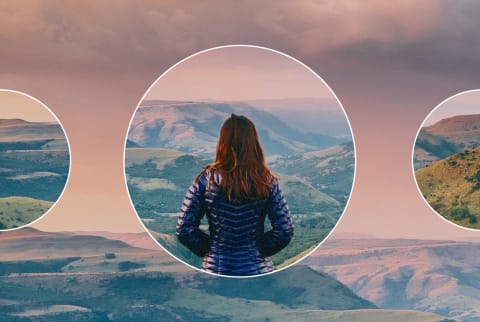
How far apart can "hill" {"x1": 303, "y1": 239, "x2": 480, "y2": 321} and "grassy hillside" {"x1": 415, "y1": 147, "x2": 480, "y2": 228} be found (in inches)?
11.3

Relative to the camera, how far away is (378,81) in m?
13.0

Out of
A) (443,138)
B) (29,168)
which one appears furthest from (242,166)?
(29,168)

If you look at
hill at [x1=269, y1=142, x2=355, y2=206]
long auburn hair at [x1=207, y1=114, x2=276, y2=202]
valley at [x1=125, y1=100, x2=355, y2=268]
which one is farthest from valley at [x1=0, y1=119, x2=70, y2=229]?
hill at [x1=269, y1=142, x2=355, y2=206]

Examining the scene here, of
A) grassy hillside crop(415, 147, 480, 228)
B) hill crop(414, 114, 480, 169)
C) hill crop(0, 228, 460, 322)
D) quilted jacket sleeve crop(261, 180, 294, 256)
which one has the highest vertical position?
hill crop(414, 114, 480, 169)

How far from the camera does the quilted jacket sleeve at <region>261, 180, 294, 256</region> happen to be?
11.3m

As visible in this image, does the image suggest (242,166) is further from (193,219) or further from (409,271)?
(409,271)

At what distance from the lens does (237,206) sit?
1134cm

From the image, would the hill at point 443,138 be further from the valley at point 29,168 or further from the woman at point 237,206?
the valley at point 29,168

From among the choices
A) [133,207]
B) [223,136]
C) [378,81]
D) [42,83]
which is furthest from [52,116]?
[378,81]

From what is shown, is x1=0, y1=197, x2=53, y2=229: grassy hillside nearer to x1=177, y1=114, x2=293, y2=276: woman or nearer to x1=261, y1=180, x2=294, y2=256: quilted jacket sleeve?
x1=177, y1=114, x2=293, y2=276: woman

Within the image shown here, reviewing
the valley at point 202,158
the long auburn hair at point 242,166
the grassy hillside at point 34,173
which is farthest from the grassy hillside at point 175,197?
the long auburn hair at point 242,166

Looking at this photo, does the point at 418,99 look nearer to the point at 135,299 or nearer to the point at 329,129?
the point at 329,129

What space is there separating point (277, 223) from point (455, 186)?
2438 millimetres

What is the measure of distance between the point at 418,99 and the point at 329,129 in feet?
2.86
